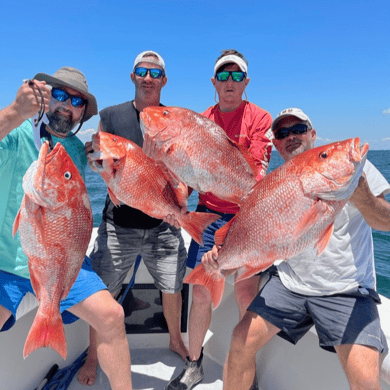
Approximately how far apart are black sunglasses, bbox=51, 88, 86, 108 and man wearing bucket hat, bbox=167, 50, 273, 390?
1.21m

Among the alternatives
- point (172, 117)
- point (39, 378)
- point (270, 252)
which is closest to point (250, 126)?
point (172, 117)

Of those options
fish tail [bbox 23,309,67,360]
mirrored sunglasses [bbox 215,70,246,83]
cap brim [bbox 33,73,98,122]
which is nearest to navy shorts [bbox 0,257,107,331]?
fish tail [bbox 23,309,67,360]

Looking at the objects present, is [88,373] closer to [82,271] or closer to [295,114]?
[82,271]

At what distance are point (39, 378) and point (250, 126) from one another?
3.03 m

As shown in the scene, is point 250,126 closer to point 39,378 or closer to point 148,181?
point 148,181

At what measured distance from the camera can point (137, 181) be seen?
2418 mm

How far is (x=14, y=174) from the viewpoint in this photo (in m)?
2.49

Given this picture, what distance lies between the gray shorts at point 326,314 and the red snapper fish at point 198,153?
0.89 meters

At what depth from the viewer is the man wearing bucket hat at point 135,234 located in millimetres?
3223

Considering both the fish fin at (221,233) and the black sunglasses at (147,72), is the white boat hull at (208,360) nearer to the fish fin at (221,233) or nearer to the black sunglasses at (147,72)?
the fish fin at (221,233)

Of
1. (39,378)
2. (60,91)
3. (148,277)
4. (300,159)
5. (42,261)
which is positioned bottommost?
(39,378)

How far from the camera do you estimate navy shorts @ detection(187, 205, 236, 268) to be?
322 centimetres

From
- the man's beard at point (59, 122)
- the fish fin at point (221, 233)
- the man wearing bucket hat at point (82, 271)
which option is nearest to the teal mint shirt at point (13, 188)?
the man wearing bucket hat at point (82, 271)

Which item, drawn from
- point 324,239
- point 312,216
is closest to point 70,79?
→ point 312,216
